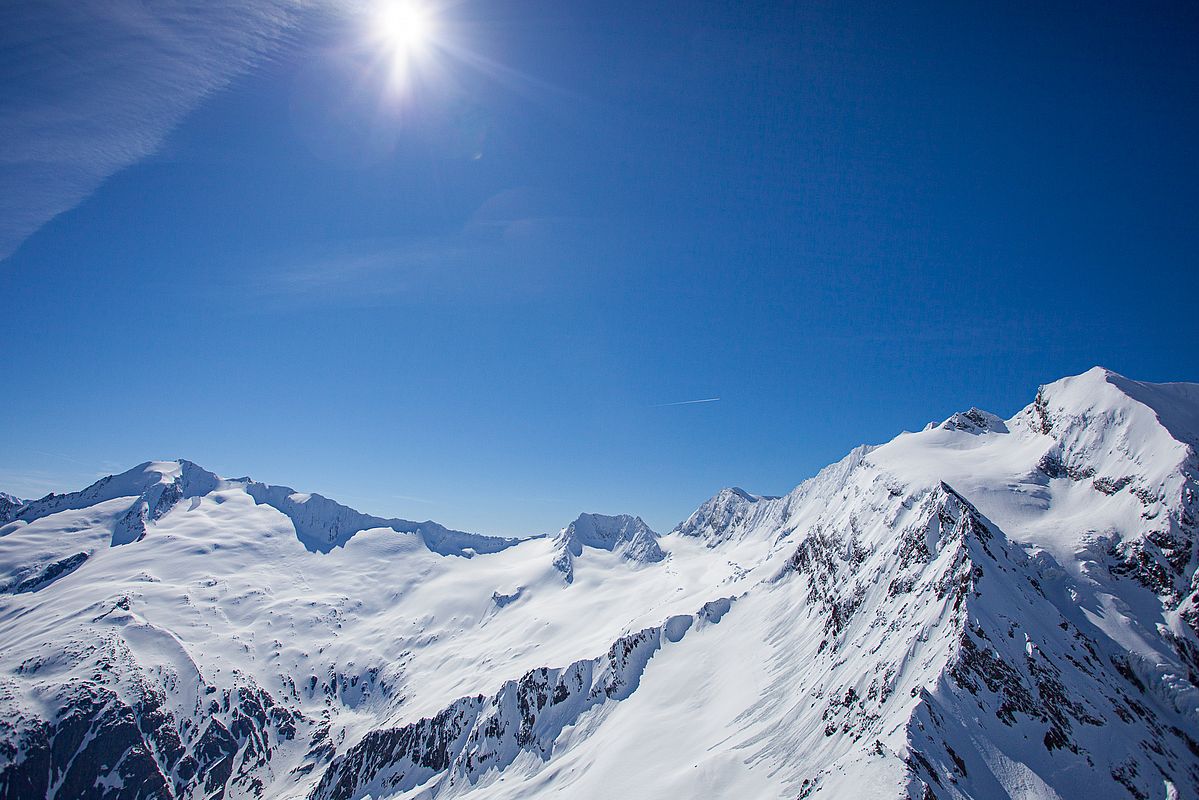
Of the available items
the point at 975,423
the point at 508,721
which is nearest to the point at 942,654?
the point at 975,423

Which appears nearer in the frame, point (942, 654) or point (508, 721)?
point (942, 654)

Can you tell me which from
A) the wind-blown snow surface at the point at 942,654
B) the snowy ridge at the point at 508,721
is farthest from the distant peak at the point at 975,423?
the snowy ridge at the point at 508,721

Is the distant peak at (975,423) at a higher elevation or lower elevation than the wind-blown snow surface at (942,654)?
higher

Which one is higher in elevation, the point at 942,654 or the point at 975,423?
the point at 975,423

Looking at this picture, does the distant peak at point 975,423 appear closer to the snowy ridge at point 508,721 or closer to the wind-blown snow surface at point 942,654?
the wind-blown snow surface at point 942,654

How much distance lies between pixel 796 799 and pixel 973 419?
410 feet

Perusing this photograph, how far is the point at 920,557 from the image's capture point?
3762 inches

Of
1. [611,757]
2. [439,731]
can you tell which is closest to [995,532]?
[611,757]

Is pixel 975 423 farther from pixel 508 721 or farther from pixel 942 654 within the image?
pixel 508 721

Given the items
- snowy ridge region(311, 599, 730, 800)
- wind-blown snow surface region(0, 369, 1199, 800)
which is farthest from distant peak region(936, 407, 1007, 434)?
snowy ridge region(311, 599, 730, 800)

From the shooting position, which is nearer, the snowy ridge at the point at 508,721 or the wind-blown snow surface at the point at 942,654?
the wind-blown snow surface at the point at 942,654

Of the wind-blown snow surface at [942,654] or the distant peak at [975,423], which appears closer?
the wind-blown snow surface at [942,654]

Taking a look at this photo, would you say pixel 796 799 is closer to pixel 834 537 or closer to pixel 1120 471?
pixel 834 537

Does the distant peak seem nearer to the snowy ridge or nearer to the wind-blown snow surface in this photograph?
the wind-blown snow surface
